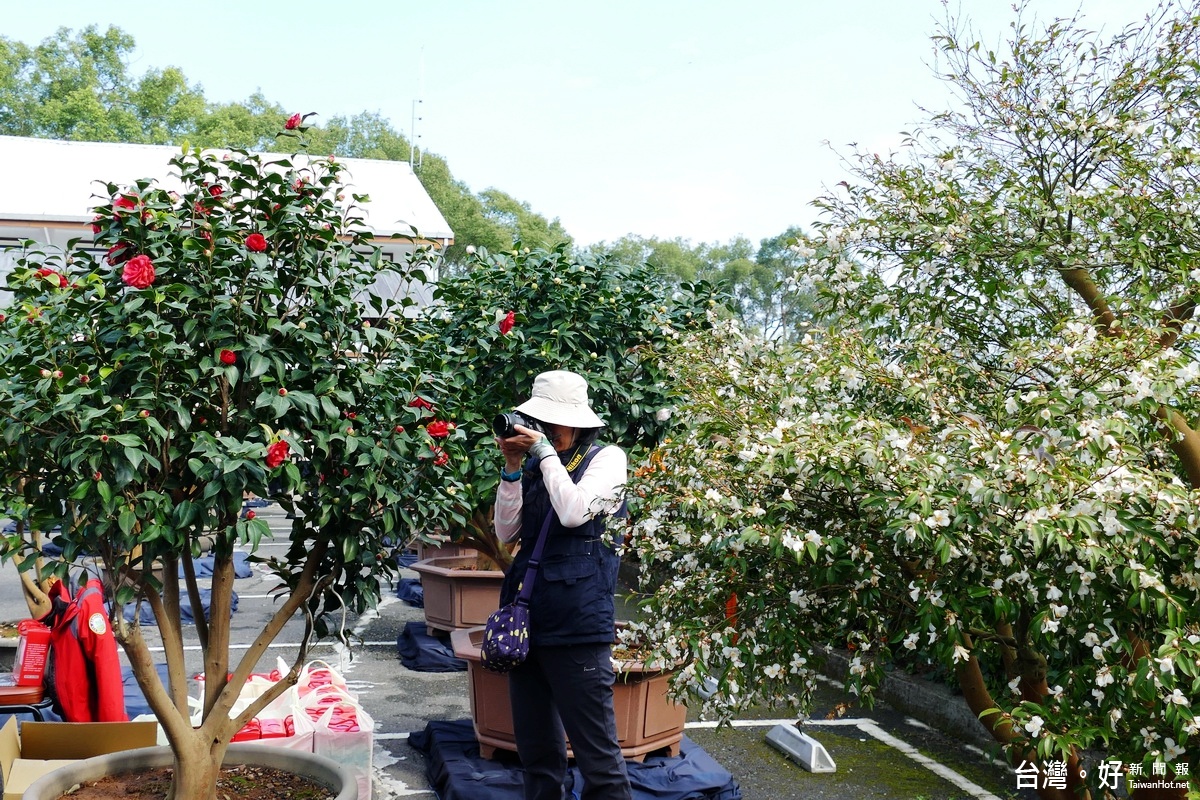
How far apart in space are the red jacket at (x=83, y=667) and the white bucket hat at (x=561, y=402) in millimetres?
2103

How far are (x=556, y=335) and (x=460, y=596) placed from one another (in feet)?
11.1

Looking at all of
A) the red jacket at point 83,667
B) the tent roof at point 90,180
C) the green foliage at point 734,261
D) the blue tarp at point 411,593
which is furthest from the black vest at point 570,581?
the green foliage at point 734,261

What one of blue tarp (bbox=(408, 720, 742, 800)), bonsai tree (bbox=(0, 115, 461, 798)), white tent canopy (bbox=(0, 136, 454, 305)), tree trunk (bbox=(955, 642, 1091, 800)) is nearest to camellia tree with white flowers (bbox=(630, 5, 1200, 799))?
tree trunk (bbox=(955, 642, 1091, 800))

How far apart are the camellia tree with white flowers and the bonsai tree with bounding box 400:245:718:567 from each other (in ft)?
3.87

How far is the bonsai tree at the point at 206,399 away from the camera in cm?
315

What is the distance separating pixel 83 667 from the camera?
173 inches

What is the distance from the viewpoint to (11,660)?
23.0 feet

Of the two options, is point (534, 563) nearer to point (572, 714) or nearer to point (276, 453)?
point (572, 714)

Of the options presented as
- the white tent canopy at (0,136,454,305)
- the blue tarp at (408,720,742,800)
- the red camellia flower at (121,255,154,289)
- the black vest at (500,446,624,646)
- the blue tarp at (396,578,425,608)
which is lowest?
the blue tarp at (396,578,425,608)

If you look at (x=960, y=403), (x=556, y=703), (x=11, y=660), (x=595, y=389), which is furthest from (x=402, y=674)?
(x=960, y=403)

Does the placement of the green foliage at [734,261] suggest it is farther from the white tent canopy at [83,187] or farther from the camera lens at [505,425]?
the camera lens at [505,425]

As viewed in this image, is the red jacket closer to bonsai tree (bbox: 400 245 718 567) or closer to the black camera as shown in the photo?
bonsai tree (bbox: 400 245 718 567)

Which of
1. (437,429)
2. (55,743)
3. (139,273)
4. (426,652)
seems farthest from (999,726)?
(426,652)

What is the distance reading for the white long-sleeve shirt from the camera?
342 centimetres
